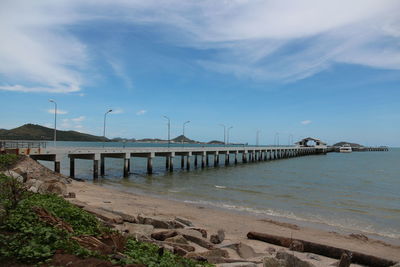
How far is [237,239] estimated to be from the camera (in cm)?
1192

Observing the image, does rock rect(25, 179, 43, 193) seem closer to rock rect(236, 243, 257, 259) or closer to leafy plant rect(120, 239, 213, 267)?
leafy plant rect(120, 239, 213, 267)

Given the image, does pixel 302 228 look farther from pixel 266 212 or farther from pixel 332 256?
pixel 332 256

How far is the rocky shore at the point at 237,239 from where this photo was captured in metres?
8.03

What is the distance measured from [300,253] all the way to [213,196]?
15.0 metres

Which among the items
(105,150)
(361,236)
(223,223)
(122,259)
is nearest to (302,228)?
(361,236)

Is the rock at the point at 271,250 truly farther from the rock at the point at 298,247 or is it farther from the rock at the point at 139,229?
the rock at the point at 139,229

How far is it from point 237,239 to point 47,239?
7539 mm

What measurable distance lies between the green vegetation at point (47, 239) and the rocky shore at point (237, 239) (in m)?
1.04

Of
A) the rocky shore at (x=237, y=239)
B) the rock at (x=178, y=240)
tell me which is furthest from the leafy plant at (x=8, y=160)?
the rock at (x=178, y=240)

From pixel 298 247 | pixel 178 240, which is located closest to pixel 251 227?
pixel 298 247

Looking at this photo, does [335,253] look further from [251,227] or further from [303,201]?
[303,201]

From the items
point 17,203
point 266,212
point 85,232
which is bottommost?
point 266,212

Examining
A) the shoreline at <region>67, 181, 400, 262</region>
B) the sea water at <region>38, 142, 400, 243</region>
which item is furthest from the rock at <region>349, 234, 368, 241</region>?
the sea water at <region>38, 142, 400, 243</region>

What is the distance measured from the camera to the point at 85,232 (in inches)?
302
